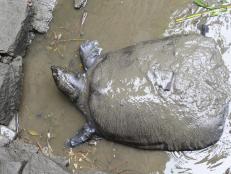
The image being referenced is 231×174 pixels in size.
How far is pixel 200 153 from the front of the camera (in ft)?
17.9

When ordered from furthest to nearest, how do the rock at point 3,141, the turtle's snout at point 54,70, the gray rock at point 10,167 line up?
the turtle's snout at point 54,70
the rock at point 3,141
the gray rock at point 10,167

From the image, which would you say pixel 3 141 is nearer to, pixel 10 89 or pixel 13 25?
pixel 10 89

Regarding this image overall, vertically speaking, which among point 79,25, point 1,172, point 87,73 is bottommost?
point 1,172

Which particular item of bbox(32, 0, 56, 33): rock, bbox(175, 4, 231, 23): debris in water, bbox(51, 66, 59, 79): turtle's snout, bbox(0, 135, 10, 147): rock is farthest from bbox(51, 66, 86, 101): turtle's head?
bbox(175, 4, 231, 23): debris in water

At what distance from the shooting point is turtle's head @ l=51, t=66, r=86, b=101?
568cm

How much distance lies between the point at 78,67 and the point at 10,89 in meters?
0.71

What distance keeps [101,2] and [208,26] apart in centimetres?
112

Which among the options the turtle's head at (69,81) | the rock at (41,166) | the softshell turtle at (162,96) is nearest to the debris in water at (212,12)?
the softshell turtle at (162,96)

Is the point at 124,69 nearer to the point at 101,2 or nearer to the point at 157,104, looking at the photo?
the point at 157,104

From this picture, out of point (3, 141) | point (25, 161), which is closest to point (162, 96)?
point (25, 161)

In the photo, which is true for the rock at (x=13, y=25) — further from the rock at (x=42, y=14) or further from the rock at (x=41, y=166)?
the rock at (x=41, y=166)

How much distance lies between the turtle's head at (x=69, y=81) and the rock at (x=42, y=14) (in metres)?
0.59

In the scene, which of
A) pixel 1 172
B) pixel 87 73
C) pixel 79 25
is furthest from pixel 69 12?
pixel 1 172

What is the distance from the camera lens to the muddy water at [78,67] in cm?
556
